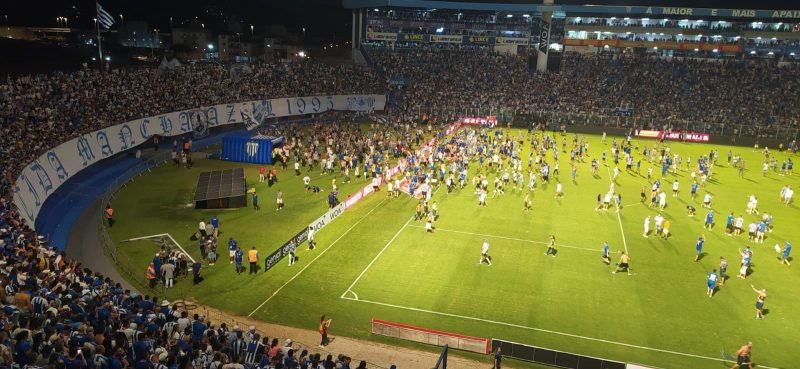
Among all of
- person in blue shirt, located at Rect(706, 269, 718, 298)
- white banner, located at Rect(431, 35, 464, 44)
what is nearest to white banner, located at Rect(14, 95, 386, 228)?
white banner, located at Rect(431, 35, 464, 44)

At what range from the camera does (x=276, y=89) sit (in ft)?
207

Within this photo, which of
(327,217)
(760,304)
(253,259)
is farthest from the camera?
(327,217)

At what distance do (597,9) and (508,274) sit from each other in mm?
70275

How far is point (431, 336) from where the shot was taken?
18.4 meters

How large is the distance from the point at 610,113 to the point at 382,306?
56.4 meters

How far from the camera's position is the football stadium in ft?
54.5

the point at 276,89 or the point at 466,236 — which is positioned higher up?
the point at 276,89

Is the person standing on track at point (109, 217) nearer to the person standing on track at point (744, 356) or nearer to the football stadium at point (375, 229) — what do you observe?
the football stadium at point (375, 229)

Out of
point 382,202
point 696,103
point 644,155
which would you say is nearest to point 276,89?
point 382,202

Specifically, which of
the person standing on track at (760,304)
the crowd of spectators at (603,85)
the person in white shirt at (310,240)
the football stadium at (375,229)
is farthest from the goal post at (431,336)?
the crowd of spectators at (603,85)

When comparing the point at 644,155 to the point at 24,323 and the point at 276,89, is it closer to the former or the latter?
the point at 276,89

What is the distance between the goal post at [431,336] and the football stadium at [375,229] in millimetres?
91

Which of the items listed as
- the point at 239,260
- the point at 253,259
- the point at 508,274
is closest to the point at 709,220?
the point at 508,274

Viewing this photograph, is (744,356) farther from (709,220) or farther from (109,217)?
(109,217)
